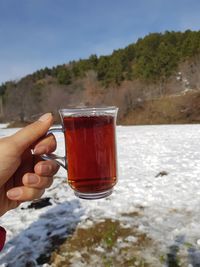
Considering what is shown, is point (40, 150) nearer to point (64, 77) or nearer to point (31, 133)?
point (31, 133)

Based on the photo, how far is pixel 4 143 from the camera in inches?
63.8

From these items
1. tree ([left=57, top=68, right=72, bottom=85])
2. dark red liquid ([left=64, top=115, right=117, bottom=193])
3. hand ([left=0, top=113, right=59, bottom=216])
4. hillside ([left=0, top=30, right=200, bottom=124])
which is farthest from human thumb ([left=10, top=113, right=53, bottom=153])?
tree ([left=57, top=68, right=72, bottom=85])

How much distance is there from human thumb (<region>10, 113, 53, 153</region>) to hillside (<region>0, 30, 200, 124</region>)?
2615cm

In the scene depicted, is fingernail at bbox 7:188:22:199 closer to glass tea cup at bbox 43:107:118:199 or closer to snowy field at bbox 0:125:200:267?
glass tea cup at bbox 43:107:118:199

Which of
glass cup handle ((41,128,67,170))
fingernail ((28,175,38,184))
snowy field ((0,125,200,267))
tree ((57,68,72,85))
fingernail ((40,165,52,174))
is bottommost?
snowy field ((0,125,200,267))

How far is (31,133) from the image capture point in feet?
5.19

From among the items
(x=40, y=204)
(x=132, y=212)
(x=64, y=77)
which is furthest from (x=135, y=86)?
(x=132, y=212)

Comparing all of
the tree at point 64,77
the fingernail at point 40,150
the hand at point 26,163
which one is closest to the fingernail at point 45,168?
the hand at point 26,163

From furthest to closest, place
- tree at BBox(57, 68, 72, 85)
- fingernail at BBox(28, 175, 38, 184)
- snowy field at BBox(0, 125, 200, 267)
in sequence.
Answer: tree at BBox(57, 68, 72, 85) < snowy field at BBox(0, 125, 200, 267) < fingernail at BBox(28, 175, 38, 184)

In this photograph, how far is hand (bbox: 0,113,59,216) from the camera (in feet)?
5.25

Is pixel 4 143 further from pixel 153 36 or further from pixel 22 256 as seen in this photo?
pixel 153 36

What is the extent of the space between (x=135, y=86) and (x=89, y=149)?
122ft

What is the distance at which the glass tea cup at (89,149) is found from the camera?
156 cm

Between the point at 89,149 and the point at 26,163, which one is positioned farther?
the point at 26,163
